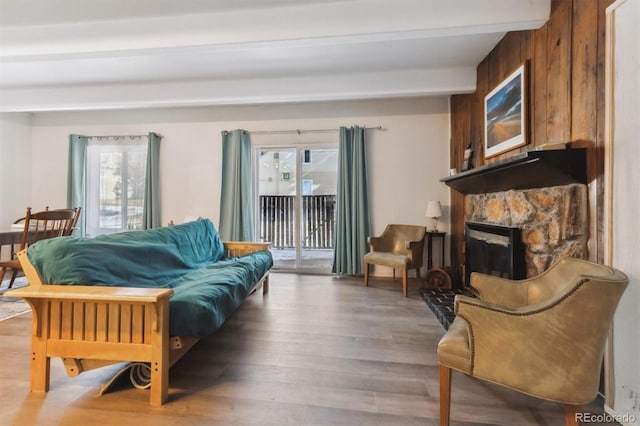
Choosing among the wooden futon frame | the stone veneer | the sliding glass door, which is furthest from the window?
the stone veneer

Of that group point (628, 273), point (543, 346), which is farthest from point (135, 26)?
point (628, 273)

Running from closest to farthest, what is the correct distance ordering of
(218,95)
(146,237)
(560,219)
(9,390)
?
(9,390) → (560,219) → (146,237) → (218,95)

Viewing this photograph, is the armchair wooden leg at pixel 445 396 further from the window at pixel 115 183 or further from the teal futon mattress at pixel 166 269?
the window at pixel 115 183

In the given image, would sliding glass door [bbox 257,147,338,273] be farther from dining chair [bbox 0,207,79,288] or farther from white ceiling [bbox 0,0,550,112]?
dining chair [bbox 0,207,79,288]

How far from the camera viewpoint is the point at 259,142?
4.61 metres

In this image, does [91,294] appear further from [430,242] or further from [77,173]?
[77,173]

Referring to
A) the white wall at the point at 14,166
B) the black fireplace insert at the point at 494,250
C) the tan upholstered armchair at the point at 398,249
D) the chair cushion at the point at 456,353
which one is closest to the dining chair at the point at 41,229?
the white wall at the point at 14,166

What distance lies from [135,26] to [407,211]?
3838mm

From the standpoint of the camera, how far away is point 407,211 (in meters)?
4.31

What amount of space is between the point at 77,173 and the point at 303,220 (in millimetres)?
3858

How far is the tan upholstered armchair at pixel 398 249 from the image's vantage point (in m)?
3.55

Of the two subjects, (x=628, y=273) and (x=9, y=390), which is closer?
(x=628, y=273)

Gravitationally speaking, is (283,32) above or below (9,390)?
above

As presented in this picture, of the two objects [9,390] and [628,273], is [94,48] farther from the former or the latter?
[628,273]
